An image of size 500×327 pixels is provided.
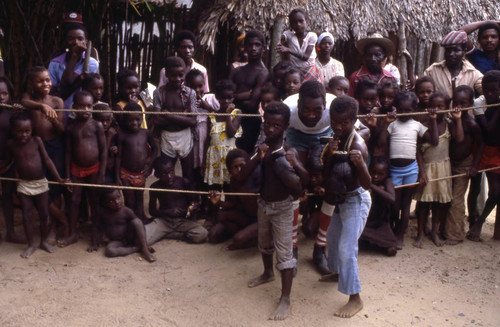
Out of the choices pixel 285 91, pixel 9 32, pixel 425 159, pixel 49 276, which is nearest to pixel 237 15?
pixel 285 91

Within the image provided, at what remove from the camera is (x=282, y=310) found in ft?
10.7

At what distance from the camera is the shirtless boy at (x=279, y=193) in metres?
3.22

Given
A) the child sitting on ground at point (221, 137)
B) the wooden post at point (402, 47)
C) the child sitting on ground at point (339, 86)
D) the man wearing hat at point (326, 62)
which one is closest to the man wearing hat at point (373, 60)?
the child sitting on ground at point (339, 86)

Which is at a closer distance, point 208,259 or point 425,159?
point 208,259

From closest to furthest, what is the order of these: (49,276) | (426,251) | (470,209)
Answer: (49,276) < (426,251) < (470,209)

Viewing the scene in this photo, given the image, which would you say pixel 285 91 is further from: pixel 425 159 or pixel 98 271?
pixel 98 271

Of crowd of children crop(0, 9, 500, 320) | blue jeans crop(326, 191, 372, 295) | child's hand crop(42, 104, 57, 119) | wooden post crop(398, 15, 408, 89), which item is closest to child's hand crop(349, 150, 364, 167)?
blue jeans crop(326, 191, 372, 295)

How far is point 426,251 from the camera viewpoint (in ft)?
14.1

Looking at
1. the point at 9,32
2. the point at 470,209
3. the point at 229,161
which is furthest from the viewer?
the point at 9,32

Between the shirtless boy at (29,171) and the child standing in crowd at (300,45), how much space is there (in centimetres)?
253

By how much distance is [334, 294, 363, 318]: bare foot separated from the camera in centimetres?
326

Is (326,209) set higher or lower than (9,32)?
lower

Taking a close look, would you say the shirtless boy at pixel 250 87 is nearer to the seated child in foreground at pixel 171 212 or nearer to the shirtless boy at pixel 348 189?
the seated child in foreground at pixel 171 212

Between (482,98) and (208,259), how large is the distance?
2.81 m
